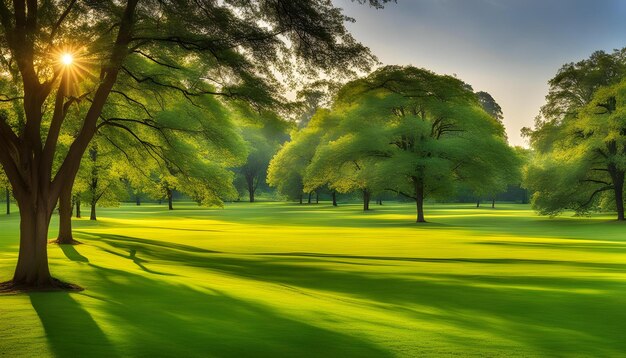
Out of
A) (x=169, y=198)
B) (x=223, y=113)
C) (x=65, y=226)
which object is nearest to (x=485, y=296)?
(x=223, y=113)

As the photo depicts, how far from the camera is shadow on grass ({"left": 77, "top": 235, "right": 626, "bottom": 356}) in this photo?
33.1ft

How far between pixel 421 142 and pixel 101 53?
42.6 m

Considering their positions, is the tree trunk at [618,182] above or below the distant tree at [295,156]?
below

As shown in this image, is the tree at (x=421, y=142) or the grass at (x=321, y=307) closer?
the grass at (x=321, y=307)

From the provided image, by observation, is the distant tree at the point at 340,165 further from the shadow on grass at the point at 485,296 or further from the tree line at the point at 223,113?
the shadow on grass at the point at 485,296

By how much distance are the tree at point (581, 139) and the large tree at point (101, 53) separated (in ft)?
140

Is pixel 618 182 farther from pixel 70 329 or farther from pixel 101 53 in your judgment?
pixel 70 329

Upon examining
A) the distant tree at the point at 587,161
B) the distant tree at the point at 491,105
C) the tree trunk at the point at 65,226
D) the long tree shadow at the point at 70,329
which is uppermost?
the distant tree at the point at 491,105

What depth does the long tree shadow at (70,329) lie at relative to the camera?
835cm

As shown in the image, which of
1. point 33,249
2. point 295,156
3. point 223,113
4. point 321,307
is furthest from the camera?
point 295,156

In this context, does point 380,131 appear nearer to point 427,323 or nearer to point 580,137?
point 580,137

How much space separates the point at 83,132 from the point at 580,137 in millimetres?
52636

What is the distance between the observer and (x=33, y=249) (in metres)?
14.0

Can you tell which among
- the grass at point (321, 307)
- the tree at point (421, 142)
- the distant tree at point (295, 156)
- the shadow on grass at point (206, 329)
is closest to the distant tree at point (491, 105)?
the distant tree at point (295, 156)
